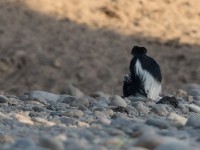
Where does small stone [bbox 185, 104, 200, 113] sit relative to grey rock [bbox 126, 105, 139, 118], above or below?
above

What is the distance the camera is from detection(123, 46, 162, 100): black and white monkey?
824cm

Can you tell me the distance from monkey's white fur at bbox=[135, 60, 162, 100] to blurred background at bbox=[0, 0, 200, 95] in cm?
386

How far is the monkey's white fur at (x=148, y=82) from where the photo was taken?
8.20m

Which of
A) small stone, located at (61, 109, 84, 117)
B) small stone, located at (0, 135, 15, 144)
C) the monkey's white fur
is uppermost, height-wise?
the monkey's white fur

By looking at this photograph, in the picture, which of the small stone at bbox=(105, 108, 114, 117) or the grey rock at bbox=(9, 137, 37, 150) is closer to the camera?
the grey rock at bbox=(9, 137, 37, 150)

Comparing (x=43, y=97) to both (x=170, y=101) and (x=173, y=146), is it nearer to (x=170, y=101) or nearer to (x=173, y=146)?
(x=170, y=101)

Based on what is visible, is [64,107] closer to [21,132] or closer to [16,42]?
[21,132]

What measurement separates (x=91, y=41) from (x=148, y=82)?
5532 millimetres

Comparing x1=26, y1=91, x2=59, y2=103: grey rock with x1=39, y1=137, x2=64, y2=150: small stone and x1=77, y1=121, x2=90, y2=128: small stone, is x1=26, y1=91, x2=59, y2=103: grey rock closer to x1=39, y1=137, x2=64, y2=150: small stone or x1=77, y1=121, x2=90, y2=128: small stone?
x1=77, y1=121, x2=90, y2=128: small stone

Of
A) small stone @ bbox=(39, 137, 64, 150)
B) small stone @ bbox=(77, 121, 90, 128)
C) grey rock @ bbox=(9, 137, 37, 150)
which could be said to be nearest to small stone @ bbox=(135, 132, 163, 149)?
small stone @ bbox=(39, 137, 64, 150)

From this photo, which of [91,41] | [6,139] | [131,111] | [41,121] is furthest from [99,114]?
[91,41]

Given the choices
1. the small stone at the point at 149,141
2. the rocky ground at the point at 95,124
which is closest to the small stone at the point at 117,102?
the rocky ground at the point at 95,124

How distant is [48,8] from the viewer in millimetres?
14320

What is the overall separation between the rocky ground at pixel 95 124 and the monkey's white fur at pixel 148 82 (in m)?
0.28
